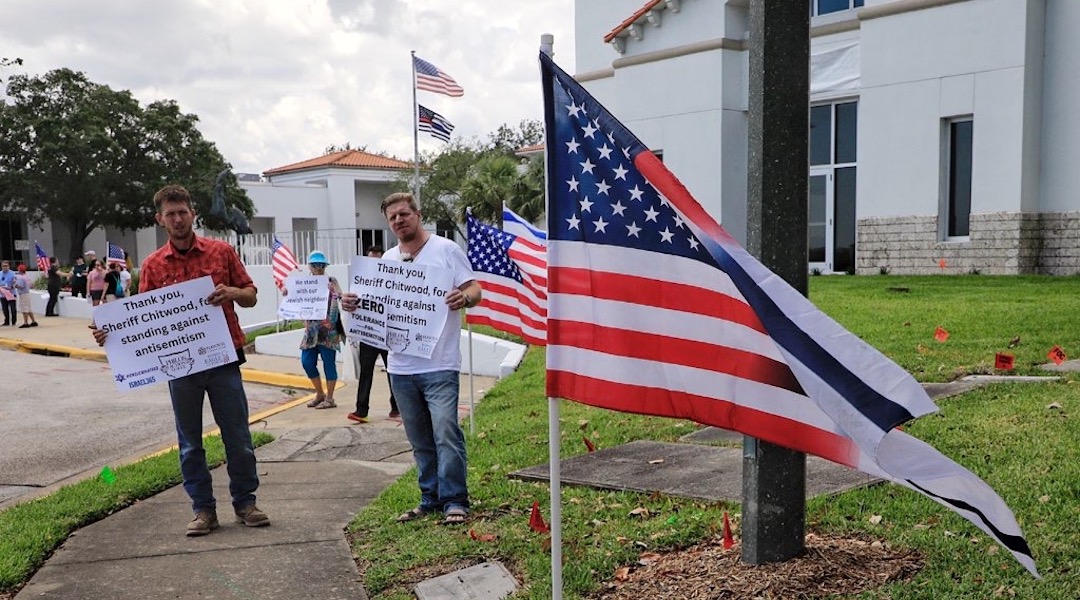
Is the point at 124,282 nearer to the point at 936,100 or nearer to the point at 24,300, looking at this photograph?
the point at 24,300

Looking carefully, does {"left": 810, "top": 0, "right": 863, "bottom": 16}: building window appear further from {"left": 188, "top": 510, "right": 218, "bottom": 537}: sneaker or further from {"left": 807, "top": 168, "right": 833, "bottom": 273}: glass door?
{"left": 188, "top": 510, "right": 218, "bottom": 537}: sneaker

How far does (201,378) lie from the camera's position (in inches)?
224

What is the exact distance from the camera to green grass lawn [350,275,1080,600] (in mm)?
4082

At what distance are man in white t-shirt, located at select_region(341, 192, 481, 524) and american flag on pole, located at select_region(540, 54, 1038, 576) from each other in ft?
7.26

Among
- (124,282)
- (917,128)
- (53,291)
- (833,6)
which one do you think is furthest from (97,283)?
(917,128)

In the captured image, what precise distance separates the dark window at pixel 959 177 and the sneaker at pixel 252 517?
18.8m

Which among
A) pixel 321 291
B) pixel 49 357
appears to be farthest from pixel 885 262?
pixel 49 357

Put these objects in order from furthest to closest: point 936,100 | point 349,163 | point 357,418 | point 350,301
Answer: point 349,163 < point 936,100 < point 357,418 < point 350,301

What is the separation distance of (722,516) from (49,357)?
18.9 m

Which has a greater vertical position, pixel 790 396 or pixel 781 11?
pixel 781 11

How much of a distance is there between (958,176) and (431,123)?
15.2 metres

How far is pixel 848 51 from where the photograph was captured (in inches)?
918

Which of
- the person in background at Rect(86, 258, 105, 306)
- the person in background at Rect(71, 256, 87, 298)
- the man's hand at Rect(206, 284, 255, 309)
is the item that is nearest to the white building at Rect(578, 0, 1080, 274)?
the person in background at Rect(86, 258, 105, 306)

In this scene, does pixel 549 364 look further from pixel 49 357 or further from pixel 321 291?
pixel 49 357
